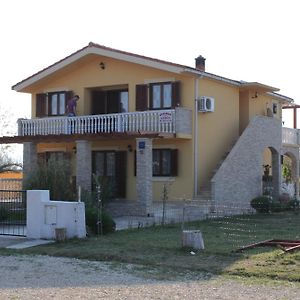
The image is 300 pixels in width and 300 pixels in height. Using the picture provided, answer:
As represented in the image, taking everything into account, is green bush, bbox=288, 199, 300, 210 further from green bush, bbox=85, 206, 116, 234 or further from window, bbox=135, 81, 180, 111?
green bush, bbox=85, 206, 116, 234

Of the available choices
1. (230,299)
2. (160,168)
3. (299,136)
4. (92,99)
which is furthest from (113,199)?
(230,299)

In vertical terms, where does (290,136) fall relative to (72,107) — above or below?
below

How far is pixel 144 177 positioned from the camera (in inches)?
886

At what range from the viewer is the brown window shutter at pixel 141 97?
2634cm

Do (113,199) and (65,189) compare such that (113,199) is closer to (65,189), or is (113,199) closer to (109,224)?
(65,189)

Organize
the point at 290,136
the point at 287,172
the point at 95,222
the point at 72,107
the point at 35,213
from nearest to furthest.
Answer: the point at 35,213 < the point at 95,222 < the point at 72,107 < the point at 290,136 < the point at 287,172

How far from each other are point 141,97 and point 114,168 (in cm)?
334

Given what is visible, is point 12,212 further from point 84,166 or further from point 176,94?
point 176,94

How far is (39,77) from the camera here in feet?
95.9

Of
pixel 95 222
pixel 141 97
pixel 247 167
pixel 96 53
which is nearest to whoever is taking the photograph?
pixel 95 222

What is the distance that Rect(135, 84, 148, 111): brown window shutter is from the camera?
86.4 feet

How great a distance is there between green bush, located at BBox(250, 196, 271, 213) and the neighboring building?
2.70 feet

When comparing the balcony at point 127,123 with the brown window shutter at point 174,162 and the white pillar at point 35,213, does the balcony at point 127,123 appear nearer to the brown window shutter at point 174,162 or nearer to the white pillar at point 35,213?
the brown window shutter at point 174,162

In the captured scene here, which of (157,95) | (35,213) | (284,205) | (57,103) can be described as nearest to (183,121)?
(157,95)
